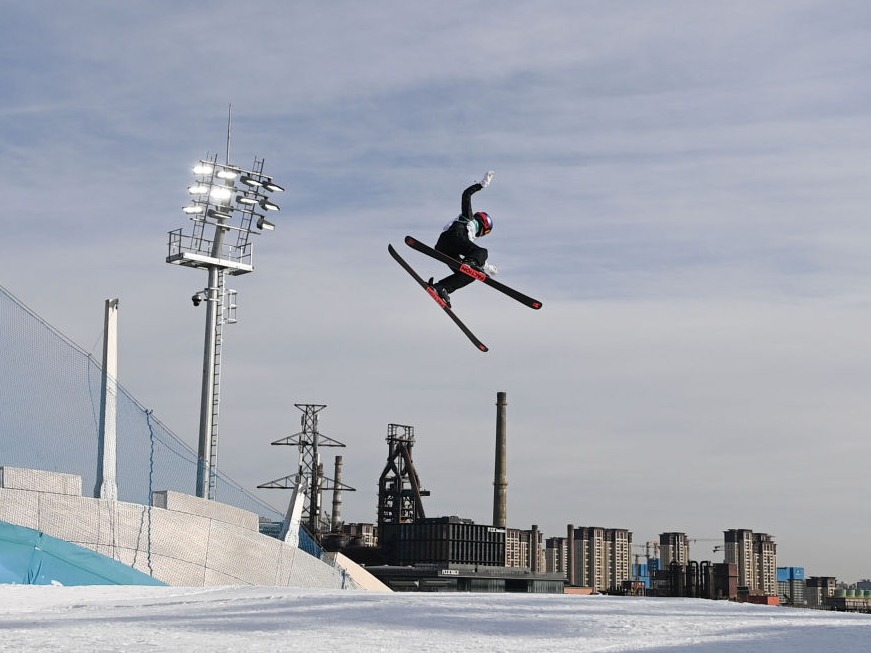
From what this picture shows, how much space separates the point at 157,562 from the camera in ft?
83.1

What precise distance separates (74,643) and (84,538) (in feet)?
53.2

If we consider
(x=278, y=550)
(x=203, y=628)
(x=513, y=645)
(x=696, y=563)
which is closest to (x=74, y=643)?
(x=203, y=628)

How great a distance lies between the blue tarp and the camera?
63.9ft

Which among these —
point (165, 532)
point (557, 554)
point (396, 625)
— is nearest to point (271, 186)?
point (165, 532)

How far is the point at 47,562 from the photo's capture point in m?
20.2

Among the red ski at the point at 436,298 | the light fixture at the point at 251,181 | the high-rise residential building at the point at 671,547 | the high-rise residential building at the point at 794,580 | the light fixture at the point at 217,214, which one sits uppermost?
the light fixture at the point at 251,181

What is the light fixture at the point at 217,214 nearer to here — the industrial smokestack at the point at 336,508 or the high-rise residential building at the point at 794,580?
the industrial smokestack at the point at 336,508

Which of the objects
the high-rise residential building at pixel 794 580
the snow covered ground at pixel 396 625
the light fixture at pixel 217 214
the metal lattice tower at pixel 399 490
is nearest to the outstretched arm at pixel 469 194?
the snow covered ground at pixel 396 625

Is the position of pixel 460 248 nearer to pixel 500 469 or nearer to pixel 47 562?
pixel 47 562

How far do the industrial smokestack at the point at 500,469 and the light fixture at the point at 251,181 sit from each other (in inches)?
1749

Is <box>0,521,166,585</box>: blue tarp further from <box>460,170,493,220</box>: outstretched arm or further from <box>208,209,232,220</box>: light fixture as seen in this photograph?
<box>208,209,232,220</box>: light fixture

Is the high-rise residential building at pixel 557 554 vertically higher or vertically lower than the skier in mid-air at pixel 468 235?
lower

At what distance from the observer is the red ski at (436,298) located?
21.8 metres

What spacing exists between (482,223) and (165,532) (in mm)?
11380
